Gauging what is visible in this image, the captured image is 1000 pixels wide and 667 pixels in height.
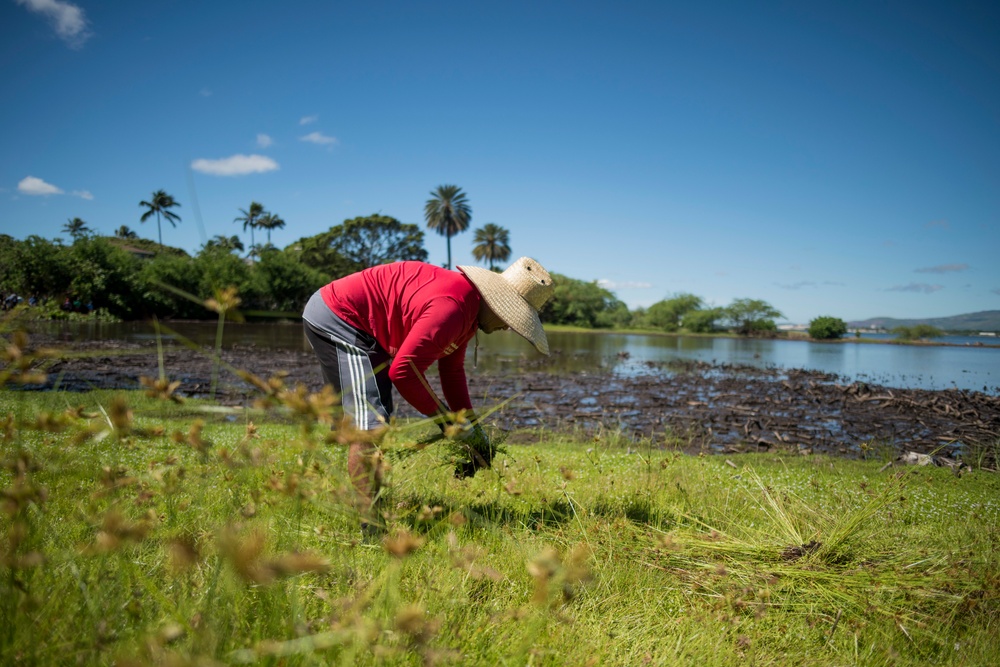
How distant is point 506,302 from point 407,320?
65 cm

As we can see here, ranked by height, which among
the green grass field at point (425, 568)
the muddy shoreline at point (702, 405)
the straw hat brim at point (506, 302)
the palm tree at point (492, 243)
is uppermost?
the palm tree at point (492, 243)

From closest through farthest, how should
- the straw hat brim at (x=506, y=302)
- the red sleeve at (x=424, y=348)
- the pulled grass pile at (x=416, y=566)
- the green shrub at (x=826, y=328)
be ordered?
1. the pulled grass pile at (x=416, y=566)
2. the red sleeve at (x=424, y=348)
3. the straw hat brim at (x=506, y=302)
4. the green shrub at (x=826, y=328)

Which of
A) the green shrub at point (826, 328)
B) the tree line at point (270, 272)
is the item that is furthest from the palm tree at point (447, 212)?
the green shrub at point (826, 328)

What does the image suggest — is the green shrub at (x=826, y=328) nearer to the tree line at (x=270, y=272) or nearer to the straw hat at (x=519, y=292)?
the tree line at (x=270, y=272)

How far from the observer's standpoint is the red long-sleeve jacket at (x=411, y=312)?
2.69 metres

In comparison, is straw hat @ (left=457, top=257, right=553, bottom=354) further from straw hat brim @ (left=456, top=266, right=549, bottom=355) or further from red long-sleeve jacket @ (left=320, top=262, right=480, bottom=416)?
red long-sleeve jacket @ (left=320, top=262, right=480, bottom=416)

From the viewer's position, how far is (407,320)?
296 cm

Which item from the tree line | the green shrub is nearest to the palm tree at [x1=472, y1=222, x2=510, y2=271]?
the tree line

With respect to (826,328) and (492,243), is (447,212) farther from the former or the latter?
(826,328)

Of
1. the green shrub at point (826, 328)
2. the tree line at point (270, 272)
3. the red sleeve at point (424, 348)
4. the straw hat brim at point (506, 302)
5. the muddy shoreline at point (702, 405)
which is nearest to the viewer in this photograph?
the red sleeve at point (424, 348)

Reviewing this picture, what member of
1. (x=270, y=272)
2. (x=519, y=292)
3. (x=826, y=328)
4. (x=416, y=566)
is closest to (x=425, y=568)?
(x=416, y=566)

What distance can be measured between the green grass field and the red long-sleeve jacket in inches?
16.2

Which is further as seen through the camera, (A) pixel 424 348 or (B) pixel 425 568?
(A) pixel 424 348

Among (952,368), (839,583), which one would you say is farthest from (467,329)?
(952,368)
